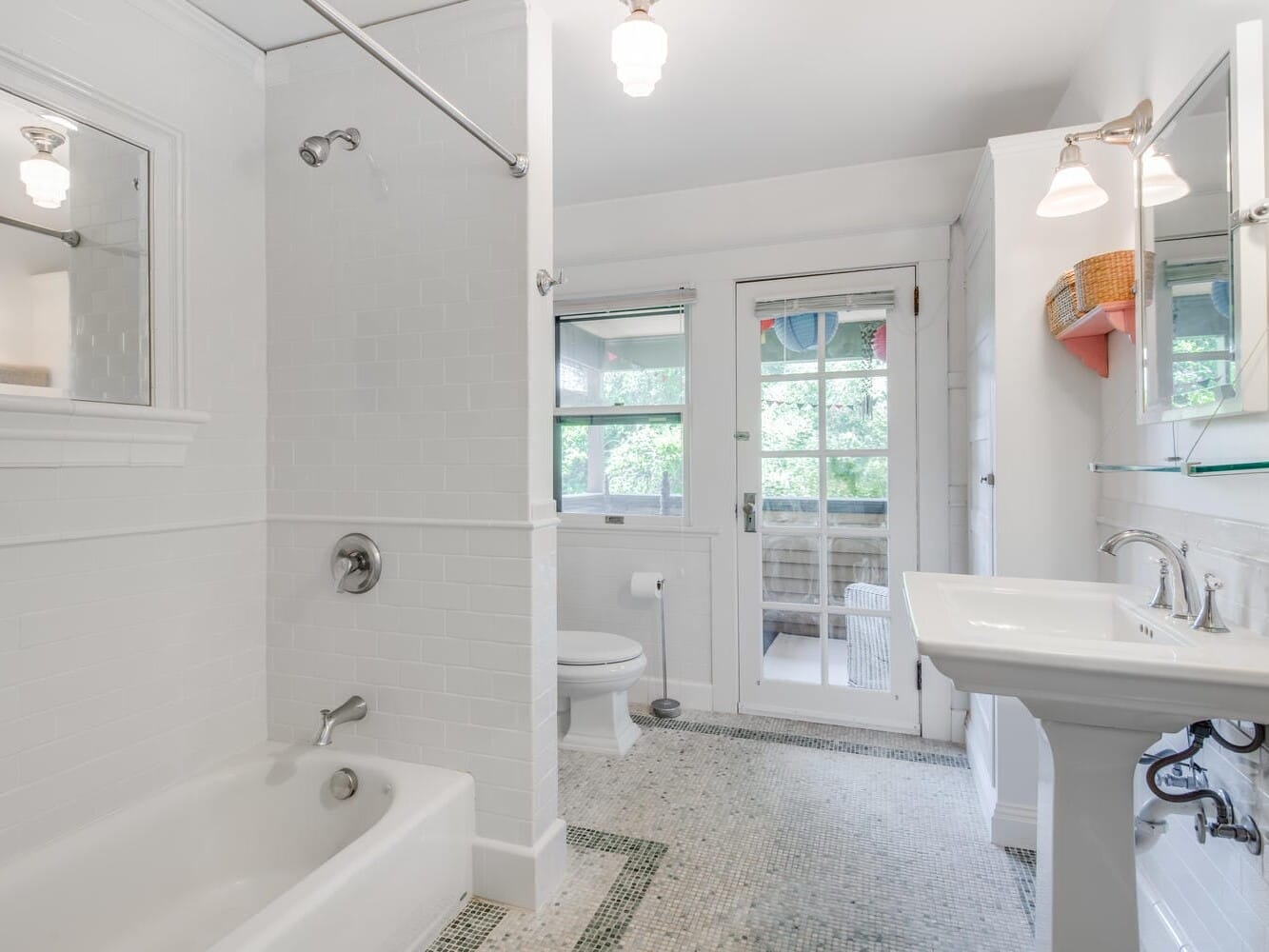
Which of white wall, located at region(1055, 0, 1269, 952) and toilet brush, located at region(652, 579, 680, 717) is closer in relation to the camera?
white wall, located at region(1055, 0, 1269, 952)

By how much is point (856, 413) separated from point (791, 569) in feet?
2.46

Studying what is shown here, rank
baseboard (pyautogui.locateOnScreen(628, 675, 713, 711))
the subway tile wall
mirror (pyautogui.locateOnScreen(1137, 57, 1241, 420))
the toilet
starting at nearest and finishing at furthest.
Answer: the subway tile wall
mirror (pyautogui.locateOnScreen(1137, 57, 1241, 420))
the toilet
baseboard (pyautogui.locateOnScreen(628, 675, 713, 711))

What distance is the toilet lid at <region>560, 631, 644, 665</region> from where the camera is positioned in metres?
2.55

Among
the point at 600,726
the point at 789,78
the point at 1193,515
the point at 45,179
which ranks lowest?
the point at 600,726

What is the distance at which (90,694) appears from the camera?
1560 mm

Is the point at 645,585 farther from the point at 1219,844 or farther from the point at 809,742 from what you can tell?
the point at 1219,844

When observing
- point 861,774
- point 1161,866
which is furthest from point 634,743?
point 1161,866

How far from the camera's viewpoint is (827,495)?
291 centimetres

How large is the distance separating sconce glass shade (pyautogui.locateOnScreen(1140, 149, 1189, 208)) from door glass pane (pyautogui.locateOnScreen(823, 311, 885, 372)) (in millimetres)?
1290

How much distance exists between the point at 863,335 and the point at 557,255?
1.55 meters

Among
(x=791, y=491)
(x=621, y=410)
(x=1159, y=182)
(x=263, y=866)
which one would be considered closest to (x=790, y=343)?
(x=791, y=491)

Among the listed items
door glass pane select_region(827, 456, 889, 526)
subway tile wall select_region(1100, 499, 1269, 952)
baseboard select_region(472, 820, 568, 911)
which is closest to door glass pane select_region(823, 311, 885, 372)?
door glass pane select_region(827, 456, 889, 526)

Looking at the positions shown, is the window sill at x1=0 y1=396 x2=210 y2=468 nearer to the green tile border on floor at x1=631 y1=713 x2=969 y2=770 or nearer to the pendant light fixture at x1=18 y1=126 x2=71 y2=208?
the pendant light fixture at x1=18 y1=126 x2=71 y2=208

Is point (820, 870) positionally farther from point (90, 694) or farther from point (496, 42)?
point (496, 42)
